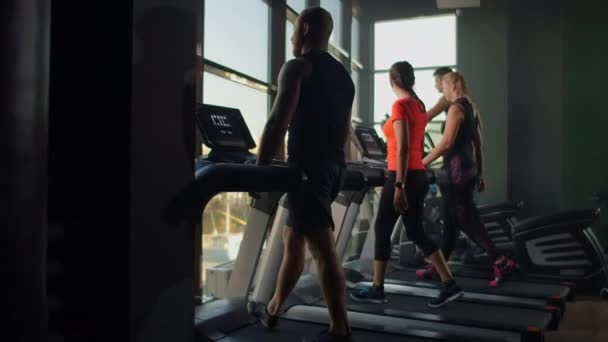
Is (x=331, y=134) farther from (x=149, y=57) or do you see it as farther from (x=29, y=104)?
(x=29, y=104)

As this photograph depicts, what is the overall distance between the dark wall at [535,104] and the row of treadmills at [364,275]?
2041mm

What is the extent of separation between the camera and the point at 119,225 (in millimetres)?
1518

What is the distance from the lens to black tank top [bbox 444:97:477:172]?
11.9ft

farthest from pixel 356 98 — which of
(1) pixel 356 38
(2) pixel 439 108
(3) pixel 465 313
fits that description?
(3) pixel 465 313

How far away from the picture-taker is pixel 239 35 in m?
3.71

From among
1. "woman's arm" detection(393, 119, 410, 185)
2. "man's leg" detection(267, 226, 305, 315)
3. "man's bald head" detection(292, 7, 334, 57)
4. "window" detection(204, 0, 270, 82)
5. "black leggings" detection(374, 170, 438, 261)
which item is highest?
"window" detection(204, 0, 270, 82)

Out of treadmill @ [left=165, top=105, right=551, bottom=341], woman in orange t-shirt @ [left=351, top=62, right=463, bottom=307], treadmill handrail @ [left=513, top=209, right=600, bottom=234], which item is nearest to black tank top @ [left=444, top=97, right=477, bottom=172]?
woman in orange t-shirt @ [left=351, top=62, right=463, bottom=307]

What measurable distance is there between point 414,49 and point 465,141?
325 cm

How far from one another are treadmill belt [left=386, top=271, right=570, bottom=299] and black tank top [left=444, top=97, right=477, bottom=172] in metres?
0.85

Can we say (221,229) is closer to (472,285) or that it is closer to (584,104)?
(472,285)

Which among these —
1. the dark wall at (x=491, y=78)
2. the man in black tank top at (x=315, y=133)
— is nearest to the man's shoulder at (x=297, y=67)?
the man in black tank top at (x=315, y=133)

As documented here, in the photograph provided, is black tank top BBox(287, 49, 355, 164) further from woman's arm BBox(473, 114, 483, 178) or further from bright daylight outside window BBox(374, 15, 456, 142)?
bright daylight outside window BBox(374, 15, 456, 142)

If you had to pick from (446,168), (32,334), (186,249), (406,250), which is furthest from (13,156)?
(406,250)

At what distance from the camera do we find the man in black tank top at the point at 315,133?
213 cm
